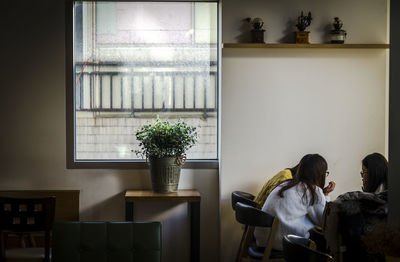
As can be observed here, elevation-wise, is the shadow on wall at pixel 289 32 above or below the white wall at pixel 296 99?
above

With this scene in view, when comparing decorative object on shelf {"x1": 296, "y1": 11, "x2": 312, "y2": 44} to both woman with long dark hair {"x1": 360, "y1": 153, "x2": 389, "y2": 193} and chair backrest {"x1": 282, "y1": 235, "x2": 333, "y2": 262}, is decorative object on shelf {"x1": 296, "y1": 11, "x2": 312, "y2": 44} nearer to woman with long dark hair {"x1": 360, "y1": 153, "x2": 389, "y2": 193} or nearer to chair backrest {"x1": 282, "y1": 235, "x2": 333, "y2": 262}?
woman with long dark hair {"x1": 360, "y1": 153, "x2": 389, "y2": 193}

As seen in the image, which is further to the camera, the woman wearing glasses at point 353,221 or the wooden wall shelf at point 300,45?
the wooden wall shelf at point 300,45

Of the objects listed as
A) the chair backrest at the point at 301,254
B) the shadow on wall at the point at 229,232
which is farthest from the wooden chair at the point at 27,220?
the chair backrest at the point at 301,254

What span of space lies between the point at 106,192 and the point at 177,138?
0.87 meters

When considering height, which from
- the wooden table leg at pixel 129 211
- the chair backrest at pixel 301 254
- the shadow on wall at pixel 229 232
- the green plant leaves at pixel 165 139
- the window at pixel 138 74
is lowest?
the shadow on wall at pixel 229 232

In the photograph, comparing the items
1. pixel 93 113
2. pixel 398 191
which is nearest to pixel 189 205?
pixel 93 113

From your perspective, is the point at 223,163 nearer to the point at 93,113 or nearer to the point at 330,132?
the point at 330,132

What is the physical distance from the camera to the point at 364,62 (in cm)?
454

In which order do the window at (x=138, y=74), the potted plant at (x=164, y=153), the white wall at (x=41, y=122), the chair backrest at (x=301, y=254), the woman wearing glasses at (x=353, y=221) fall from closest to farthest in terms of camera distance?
the chair backrest at (x=301, y=254), the woman wearing glasses at (x=353, y=221), the potted plant at (x=164, y=153), the white wall at (x=41, y=122), the window at (x=138, y=74)

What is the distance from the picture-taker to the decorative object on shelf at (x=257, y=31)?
14.4ft

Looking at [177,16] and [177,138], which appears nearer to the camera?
[177,138]

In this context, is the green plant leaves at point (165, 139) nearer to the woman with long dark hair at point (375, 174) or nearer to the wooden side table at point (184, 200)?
the wooden side table at point (184, 200)

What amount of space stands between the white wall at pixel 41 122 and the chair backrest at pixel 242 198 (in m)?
0.51

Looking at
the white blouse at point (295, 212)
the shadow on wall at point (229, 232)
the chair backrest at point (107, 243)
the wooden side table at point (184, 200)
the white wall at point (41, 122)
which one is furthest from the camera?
the white wall at point (41, 122)
